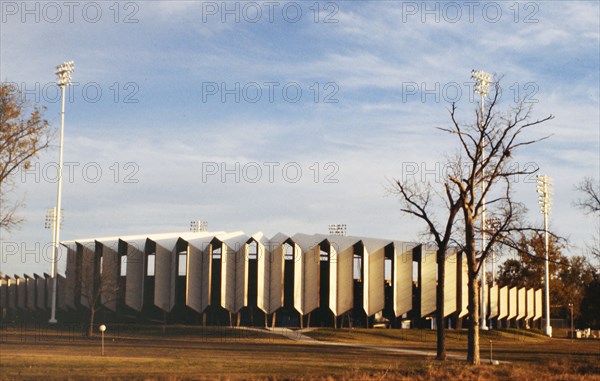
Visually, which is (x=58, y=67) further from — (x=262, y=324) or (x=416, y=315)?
(x=416, y=315)

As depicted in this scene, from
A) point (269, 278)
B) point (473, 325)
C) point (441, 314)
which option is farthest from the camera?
point (269, 278)

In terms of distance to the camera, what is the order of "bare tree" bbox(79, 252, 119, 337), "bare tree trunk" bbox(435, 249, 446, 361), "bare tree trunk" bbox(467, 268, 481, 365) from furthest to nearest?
1. "bare tree" bbox(79, 252, 119, 337)
2. "bare tree trunk" bbox(435, 249, 446, 361)
3. "bare tree trunk" bbox(467, 268, 481, 365)

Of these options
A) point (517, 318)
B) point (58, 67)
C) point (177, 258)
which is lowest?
point (517, 318)

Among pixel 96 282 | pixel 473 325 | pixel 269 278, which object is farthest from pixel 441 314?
pixel 96 282

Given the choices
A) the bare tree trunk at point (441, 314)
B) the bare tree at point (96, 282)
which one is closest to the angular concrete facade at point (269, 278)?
the bare tree at point (96, 282)

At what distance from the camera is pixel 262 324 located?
83.5 meters

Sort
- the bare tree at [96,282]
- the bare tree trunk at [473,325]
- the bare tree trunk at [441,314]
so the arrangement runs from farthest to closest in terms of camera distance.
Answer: the bare tree at [96,282] < the bare tree trunk at [441,314] < the bare tree trunk at [473,325]

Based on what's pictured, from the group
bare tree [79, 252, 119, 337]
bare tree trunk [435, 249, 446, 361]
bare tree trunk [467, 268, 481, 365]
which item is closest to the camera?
bare tree trunk [467, 268, 481, 365]

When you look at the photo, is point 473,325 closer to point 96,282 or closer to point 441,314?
point 441,314

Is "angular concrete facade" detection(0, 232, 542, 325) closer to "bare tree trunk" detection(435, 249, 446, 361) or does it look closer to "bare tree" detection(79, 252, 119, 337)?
"bare tree" detection(79, 252, 119, 337)

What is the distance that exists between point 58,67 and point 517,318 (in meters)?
70.0

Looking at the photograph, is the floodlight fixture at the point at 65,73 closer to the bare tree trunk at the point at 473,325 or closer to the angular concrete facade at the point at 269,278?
the angular concrete facade at the point at 269,278

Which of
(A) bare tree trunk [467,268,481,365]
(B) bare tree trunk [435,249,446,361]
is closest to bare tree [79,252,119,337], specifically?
(B) bare tree trunk [435,249,446,361]

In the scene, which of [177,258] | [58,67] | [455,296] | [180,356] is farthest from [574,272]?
[180,356]
